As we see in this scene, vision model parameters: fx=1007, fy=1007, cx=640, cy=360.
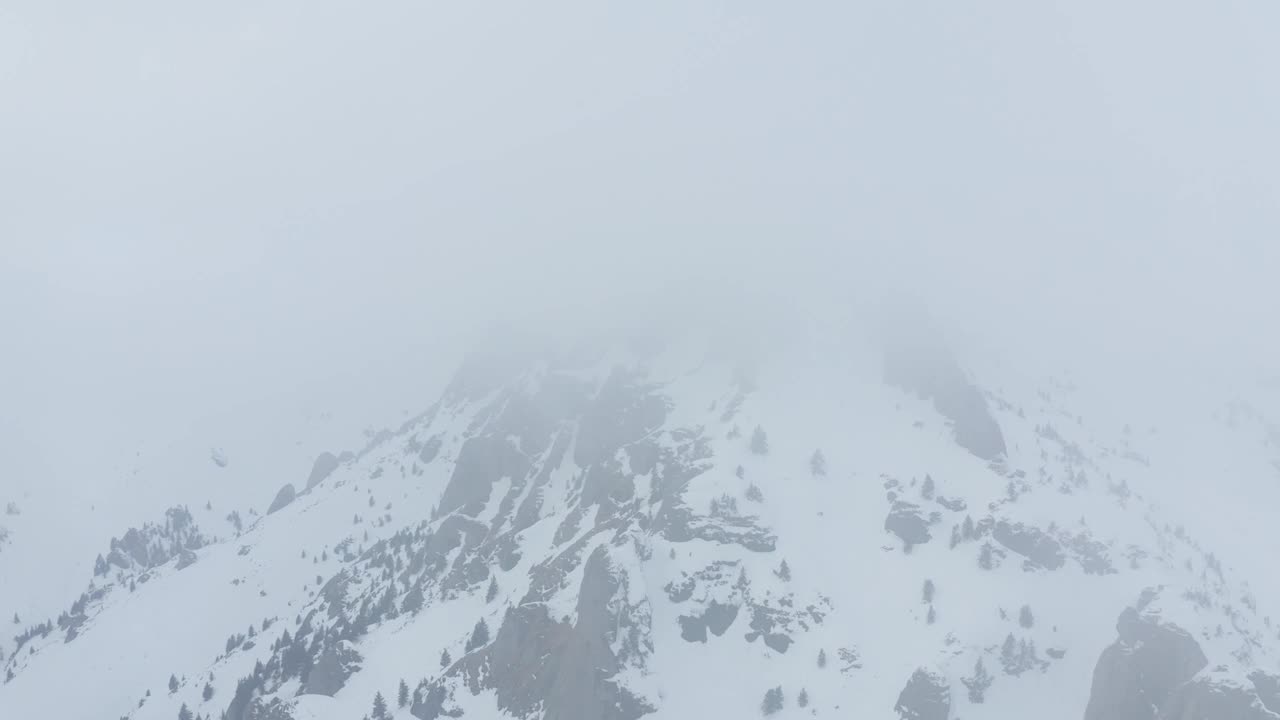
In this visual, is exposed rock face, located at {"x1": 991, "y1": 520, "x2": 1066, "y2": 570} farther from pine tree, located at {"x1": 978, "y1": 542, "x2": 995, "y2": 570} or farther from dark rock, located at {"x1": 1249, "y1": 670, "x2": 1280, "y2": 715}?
dark rock, located at {"x1": 1249, "y1": 670, "x2": 1280, "y2": 715}

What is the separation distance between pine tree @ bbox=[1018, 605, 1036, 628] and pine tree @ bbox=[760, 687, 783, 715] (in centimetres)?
4256

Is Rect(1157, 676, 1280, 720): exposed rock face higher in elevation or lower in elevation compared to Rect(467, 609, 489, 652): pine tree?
lower

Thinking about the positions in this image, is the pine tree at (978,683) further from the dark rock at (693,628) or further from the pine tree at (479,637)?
the pine tree at (479,637)

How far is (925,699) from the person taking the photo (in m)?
160

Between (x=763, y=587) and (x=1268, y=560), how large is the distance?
102 meters

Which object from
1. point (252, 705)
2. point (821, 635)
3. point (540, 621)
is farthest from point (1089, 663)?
point (252, 705)

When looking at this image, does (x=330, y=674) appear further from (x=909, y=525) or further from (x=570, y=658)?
(x=909, y=525)

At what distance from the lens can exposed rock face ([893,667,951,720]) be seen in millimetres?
159500

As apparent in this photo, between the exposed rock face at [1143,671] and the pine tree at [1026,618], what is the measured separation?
14.8 m

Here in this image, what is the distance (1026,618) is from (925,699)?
2433 cm

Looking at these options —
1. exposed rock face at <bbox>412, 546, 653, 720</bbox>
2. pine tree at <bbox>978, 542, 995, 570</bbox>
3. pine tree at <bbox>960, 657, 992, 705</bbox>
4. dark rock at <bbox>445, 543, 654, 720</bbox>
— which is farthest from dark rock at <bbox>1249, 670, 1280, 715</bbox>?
exposed rock face at <bbox>412, 546, 653, 720</bbox>

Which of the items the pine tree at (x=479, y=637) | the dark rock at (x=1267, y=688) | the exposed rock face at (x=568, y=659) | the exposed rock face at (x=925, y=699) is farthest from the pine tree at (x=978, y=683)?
the pine tree at (x=479, y=637)

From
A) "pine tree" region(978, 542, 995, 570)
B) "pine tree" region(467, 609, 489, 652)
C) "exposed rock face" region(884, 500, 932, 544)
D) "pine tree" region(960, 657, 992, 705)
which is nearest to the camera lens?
"pine tree" region(960, 657, 992, 705)

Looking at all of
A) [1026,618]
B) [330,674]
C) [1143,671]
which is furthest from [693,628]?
[1143,671]
